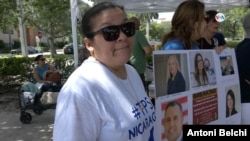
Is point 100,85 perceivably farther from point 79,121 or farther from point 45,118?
point 45,118

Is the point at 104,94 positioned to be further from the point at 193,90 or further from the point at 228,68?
the point at 228,68

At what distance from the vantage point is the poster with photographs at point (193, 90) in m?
2.33

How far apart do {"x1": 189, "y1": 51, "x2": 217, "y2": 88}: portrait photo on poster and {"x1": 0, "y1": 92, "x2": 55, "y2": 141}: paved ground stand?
11.4 feet

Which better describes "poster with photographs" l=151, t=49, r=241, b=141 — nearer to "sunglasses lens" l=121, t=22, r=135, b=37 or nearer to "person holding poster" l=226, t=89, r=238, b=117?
"person holding poster" l=226, t=89, r=238, b=117

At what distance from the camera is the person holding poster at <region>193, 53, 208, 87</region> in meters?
2.63

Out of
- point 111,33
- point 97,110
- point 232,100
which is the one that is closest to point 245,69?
point 232,100

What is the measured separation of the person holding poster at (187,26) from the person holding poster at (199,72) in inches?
5.0

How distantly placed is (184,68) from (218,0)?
6344 mm

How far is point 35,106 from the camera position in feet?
22.0

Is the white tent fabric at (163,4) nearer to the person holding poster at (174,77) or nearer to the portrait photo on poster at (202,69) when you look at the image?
the portrait photo on poster at (202,69)

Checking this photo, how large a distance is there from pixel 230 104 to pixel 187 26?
2.64ft

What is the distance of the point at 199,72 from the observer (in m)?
2.67

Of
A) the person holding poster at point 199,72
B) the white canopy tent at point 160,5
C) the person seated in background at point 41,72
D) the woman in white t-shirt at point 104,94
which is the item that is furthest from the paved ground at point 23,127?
Answer: the woman in white t-shirt at point 104,94

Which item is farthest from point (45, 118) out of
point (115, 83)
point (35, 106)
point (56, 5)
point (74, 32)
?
point (115, 83)
